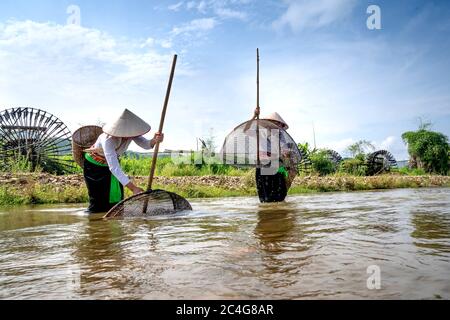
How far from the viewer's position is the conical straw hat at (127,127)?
452 centimetres

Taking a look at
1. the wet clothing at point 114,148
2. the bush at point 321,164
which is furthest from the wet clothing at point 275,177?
the bush at point 321,164

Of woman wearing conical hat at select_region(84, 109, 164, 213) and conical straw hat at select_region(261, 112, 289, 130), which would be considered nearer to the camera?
woman wearing conical hat at select_region(84, 109, 164, 213)

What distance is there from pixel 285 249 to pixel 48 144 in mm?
13696

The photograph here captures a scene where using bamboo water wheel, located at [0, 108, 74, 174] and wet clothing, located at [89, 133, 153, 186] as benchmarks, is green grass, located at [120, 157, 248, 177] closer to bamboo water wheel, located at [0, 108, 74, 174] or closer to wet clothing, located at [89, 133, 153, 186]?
bamboo water wheel, located at [0, 108, 74, 174]

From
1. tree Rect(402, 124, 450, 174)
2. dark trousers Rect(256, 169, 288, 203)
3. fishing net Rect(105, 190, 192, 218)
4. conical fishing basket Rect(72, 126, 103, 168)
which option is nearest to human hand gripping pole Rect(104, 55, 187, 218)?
fishing net Rect(105, 190, 192, 218)

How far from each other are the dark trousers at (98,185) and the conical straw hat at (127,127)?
62 cm

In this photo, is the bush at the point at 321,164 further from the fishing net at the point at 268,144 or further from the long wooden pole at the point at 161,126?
the long wooden pole at the point at 161,126

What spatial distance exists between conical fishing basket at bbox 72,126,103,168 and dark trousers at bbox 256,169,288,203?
8.74ft

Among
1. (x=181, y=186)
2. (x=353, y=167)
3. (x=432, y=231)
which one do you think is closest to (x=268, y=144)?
(x=181, y=186)

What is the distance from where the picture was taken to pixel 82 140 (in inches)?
204

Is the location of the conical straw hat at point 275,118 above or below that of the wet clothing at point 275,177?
above

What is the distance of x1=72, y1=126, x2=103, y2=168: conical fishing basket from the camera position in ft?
16.9

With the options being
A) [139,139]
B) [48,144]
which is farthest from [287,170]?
[48,144]

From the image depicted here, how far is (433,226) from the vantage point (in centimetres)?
Result: 334
